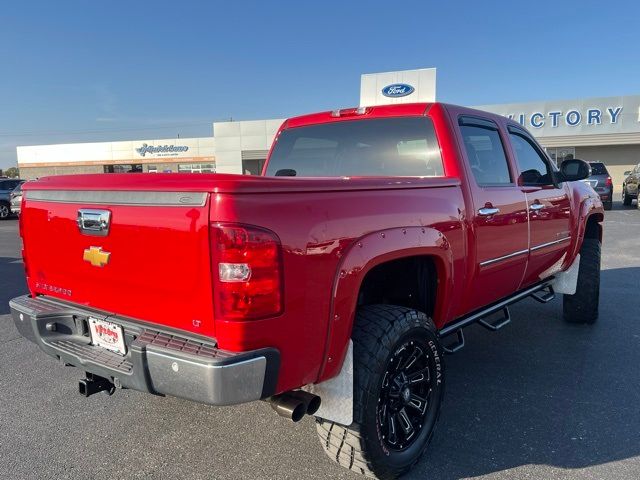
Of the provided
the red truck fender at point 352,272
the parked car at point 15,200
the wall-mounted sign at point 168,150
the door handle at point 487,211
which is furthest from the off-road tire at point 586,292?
the wall-mounted sign at point 168,150

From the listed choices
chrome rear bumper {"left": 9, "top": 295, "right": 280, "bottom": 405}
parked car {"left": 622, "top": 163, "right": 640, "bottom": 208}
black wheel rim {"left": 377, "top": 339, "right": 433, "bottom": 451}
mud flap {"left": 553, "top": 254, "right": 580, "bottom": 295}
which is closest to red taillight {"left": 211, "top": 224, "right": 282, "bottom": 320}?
chrome rear bumper {"left": 9, "top": 295, "right": 280, "bottom": 405}

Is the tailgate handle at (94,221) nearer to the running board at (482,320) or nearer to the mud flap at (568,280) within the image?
the running board at (482,320)

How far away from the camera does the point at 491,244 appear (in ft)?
10.7

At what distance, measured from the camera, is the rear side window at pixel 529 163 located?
3930 millimetres

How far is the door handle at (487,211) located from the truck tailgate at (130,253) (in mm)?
1943

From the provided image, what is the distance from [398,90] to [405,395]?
17.7 m

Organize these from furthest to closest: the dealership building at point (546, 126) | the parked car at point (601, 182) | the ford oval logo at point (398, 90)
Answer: the dealership building at point (546, 126), the ford oval logo at point (398, 90), the parked car at point (601, 182)

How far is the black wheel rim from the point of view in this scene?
2.50m

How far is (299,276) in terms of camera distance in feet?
6.40

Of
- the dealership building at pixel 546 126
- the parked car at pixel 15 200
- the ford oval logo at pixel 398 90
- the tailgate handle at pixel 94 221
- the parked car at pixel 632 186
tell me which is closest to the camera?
the tailgate handle at pixel 94 221

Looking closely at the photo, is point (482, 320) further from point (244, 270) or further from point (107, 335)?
point (107, 335)

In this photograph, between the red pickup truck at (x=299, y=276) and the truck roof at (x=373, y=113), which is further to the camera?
the truck roof at (x=373, y=113)

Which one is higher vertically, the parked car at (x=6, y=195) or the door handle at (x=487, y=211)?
the door handle at (x=487, y=211)

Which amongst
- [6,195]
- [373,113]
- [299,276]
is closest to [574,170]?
[373,113]
